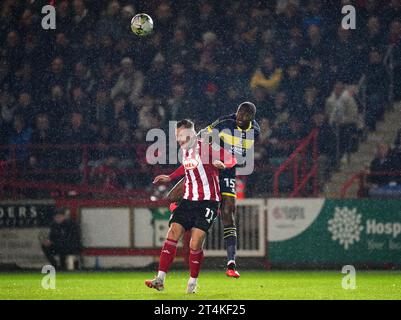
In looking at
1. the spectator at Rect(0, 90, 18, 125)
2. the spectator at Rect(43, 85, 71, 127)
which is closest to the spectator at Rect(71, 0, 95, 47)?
the spectator at Rect(43, 85, 71, 127)

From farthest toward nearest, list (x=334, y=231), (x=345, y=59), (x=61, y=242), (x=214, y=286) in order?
1. (x=345, y=59)
2. (x=61, y=242)
3. (x=334, y=231)
4. (x=214, y=286)

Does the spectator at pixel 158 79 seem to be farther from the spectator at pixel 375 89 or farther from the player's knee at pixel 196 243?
the player's knee at pixel 196 243

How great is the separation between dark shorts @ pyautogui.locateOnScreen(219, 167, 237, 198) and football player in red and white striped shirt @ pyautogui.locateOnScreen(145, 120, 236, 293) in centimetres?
130

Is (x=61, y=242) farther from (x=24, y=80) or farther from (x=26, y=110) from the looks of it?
(x=24, y=80)

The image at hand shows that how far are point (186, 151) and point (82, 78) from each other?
9.63 meters

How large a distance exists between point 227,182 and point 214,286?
5.09ft

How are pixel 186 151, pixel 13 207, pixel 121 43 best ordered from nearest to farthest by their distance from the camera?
pixel 186 151
pixel 13 207
pixel 121 43

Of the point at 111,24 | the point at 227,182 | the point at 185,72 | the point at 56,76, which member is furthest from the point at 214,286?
the point at 111,24

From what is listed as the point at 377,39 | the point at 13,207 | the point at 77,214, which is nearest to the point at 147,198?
the point at 77,214

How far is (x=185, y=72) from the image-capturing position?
69.4 ft

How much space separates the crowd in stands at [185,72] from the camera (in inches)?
784

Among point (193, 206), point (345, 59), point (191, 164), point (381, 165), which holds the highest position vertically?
point (345, 59)

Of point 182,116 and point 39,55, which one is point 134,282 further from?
point 39,55

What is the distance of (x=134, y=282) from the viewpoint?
14.7 m
